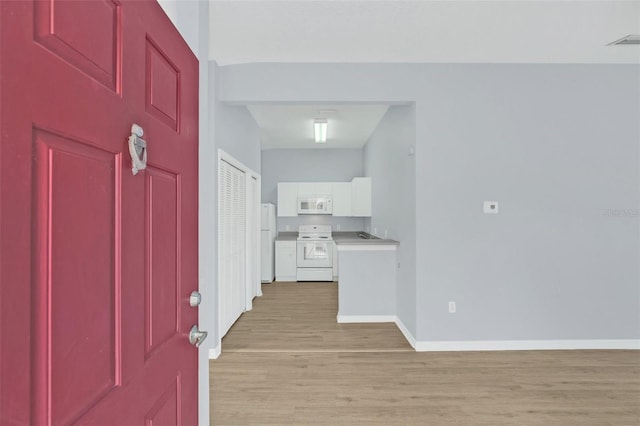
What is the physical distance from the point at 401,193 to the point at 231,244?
2.04 meters

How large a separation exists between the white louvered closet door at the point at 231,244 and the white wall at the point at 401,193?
1928 mm

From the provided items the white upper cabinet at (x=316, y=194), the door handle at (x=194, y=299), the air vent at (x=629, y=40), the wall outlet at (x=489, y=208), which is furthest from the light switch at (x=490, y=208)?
the white upper cabinet at (x=316, y=194)

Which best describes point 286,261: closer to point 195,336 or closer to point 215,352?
point 215,352

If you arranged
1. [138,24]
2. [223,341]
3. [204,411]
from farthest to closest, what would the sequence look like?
1. [223,341]
2. [204,411]
3. [138,24]

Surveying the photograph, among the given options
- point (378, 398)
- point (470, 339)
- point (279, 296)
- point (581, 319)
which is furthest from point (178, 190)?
point (279, 296)

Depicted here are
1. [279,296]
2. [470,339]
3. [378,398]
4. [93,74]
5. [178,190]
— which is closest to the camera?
[93,74]

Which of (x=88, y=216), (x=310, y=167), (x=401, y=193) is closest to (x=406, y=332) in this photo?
(x=401, y=193)

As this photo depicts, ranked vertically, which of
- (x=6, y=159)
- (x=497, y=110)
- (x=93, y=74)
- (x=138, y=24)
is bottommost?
(x=6, y=159)

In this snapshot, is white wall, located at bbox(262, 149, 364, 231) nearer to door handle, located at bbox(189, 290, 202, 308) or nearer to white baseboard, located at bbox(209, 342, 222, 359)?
white baseboard, located at bbox(209, 342, 222, 359)

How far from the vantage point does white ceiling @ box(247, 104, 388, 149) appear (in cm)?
482

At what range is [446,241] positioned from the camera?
347cm

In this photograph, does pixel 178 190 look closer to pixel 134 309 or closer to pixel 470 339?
pixel 134 309

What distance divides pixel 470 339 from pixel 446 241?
0.97 m

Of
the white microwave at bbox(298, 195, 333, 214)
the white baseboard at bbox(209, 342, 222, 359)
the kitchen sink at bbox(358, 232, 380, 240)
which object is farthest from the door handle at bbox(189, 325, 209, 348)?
the white microwave at bbox(298, 195, 333, 214)
